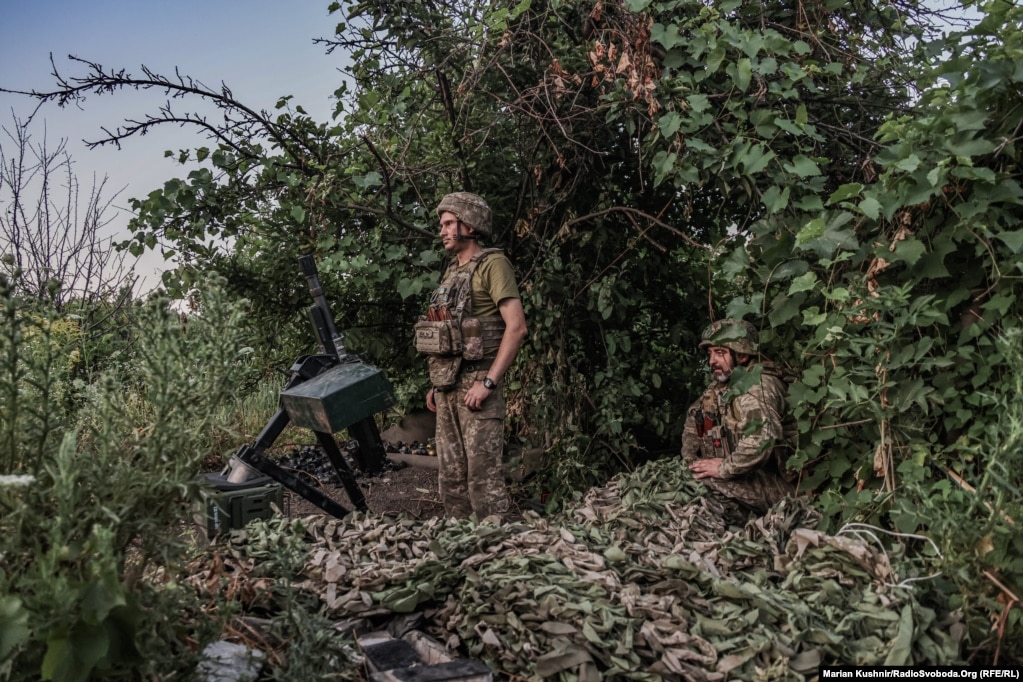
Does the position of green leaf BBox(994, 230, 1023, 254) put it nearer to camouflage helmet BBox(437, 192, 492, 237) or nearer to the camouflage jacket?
the camouflage jacket

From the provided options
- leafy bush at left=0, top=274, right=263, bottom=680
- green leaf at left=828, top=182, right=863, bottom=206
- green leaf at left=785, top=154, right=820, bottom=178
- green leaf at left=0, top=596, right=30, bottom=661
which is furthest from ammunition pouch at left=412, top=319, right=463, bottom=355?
green leaf at left=0, top=596, right=30, bottom=661

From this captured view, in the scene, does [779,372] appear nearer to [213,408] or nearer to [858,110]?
[858,110]

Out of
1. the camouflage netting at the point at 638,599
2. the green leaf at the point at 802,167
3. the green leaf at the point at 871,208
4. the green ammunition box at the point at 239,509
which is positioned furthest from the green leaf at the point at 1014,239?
the green ammunition box at the point at 239,509

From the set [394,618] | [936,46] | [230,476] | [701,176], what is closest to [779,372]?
[701,176]

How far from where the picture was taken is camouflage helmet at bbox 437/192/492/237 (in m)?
5.07

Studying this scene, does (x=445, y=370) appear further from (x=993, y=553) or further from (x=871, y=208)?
(x=993, y=553)

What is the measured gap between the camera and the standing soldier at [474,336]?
504cm

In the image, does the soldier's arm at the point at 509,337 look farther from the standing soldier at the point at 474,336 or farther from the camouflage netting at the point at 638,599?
the camouflage netting at the point at 638,599

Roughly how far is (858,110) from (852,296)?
2041mm

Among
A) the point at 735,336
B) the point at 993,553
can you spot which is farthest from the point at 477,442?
the point at 993,553

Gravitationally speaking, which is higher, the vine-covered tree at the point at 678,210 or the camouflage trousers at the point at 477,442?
the vine-covered tree at the point at 678,210

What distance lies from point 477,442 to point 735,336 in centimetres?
168

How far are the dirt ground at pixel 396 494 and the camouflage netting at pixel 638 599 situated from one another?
2510mm

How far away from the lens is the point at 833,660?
279cm
